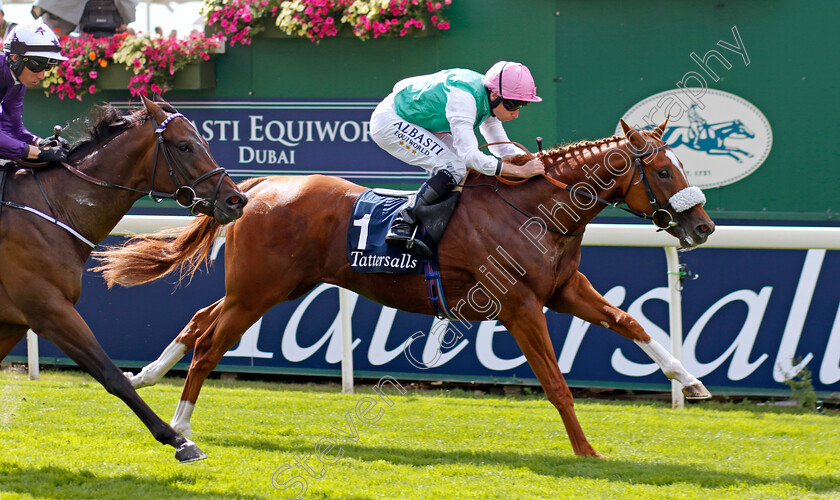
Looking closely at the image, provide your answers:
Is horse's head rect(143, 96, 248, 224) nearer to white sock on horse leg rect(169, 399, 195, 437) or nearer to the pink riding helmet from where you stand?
white sock on horse leg rect(169, 399, 195, 437)

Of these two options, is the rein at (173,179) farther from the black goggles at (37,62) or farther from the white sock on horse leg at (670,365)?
the white sock on horse leg at (670,365)

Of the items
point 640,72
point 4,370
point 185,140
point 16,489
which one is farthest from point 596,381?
point 4,370

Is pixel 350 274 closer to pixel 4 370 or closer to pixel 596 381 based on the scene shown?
pixel 596 381

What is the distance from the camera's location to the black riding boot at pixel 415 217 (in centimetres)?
480

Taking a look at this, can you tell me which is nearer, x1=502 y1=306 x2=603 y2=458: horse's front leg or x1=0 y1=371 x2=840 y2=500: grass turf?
x1=0 y1=371 x2=840 y2=500: grass turf

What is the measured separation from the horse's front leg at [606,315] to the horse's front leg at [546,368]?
284mm

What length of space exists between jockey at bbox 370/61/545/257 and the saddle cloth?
0.21 ft

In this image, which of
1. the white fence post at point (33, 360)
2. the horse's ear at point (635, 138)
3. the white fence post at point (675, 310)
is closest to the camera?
the horse's ear at point (635, 138)

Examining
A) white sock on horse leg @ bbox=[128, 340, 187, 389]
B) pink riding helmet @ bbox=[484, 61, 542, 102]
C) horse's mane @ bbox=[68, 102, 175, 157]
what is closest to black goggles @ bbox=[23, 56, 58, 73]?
horse's mane @ bbox=[68, 102, 175, 157]

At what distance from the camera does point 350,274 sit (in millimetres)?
5043

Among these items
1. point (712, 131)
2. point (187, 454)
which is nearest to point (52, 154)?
point (187, 454)

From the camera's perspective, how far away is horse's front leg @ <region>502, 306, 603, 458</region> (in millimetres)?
4617

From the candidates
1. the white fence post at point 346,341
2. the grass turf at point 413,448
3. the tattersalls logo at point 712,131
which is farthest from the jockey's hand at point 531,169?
the tattersalls logo at point 712,131

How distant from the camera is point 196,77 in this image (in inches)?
275
